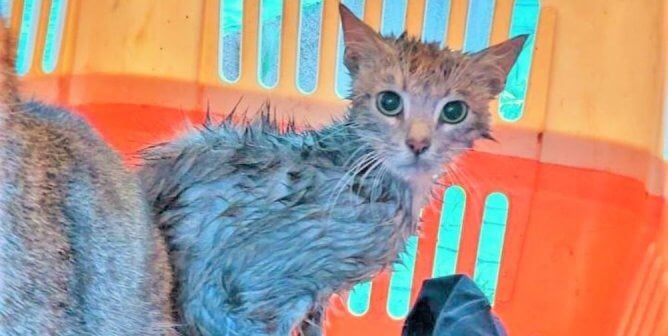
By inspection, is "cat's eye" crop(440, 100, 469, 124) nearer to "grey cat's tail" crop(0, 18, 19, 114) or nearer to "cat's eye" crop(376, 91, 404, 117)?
"cat's eye" crop(376, 91, 404, 117)

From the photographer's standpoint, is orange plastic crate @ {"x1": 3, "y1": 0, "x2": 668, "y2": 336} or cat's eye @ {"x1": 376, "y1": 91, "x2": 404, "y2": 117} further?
orange plastic crate @ {"x1": 3, "y1": 0, "x2": 668, "y2": 336}

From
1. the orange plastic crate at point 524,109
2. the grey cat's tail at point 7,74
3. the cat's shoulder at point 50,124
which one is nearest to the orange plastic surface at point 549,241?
the orange plastic crate at point 524,109

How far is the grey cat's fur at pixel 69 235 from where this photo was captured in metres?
0.61

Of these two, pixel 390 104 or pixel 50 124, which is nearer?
pixel 50 124

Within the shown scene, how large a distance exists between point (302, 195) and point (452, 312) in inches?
6.4

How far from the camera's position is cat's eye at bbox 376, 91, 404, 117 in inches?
37.1

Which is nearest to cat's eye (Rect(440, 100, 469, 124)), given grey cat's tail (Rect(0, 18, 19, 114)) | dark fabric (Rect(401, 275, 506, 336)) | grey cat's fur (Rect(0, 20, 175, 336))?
dark fabric (Rect(401, 275, 506, 336))

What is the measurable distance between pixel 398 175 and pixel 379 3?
27 cm

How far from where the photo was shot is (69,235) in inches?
26.3

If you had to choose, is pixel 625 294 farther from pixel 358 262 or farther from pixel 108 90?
pixel 108 90

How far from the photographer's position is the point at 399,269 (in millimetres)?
1112

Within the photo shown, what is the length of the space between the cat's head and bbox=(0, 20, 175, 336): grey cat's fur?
8.9 inches

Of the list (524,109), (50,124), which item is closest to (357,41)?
(524,109)

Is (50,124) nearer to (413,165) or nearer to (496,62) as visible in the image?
(413,165)
